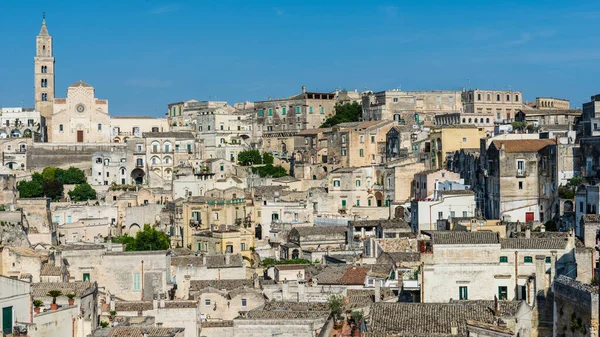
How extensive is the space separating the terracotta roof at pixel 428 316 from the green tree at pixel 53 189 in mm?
51804

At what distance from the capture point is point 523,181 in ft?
183

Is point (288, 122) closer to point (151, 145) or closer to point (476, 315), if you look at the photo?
point (151, 145)

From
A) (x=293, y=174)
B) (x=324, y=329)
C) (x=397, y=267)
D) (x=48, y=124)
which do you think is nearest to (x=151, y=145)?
(x=293, y=174)

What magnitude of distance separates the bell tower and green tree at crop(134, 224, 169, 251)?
4882 centimetres

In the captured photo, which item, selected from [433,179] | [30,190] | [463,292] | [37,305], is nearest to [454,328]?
[463,292]

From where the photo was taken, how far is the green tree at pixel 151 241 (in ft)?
194

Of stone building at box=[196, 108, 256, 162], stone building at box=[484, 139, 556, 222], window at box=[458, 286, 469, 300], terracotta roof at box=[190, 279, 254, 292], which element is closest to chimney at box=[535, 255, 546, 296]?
window at box=[458, 286, 469, 300]

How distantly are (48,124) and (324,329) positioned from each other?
7769 centimetres

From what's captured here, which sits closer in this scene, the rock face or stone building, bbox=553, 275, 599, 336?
stone building, bbox=553, 275, 599, 336

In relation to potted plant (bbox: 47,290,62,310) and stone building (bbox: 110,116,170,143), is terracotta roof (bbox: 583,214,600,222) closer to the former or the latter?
potted plant (bbox: 47,290,62,310)

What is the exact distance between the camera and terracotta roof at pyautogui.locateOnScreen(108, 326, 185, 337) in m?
30.7

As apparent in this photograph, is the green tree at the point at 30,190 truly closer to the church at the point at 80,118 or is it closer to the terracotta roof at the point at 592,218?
the church at the point at 80,118

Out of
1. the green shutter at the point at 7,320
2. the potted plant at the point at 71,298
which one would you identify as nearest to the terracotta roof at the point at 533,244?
the potted plant at the point at 71,298

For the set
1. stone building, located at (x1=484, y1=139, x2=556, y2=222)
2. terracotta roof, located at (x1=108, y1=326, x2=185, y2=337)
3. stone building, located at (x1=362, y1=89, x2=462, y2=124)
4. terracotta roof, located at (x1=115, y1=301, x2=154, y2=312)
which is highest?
stone building, located at (x1=362, y1=89, x2=462, y2=124)
